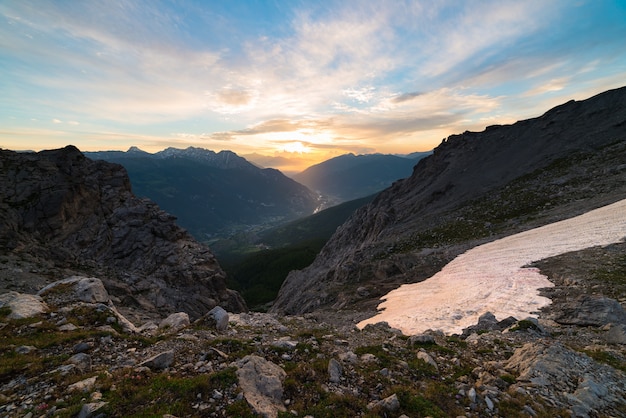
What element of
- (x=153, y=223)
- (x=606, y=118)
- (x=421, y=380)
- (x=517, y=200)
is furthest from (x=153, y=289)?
(x=606, y=118)

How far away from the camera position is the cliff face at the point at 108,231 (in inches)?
1791

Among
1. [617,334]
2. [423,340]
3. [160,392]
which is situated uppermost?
[617,334]

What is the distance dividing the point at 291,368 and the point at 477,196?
79286 millimetres

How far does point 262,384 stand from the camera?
11.6m

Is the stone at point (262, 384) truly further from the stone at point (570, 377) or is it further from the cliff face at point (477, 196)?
the cliff face at point (477, 196)

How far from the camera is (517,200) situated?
6362cm

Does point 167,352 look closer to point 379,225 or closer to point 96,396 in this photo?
point 96,396

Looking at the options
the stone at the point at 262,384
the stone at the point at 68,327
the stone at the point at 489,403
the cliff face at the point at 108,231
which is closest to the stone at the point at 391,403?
the stone at the point at 489,403

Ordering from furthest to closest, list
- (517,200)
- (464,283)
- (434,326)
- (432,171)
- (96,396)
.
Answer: (432,171)
(517,200)
(464,283)
(434,326)
(96,396)

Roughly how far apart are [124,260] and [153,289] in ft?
60.2

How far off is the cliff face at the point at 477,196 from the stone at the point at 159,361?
2817 cm

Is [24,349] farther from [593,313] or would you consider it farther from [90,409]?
[593,313]

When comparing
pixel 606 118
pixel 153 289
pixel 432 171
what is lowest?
pixel 153 289

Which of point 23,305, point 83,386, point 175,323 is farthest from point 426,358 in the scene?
point 23,305
